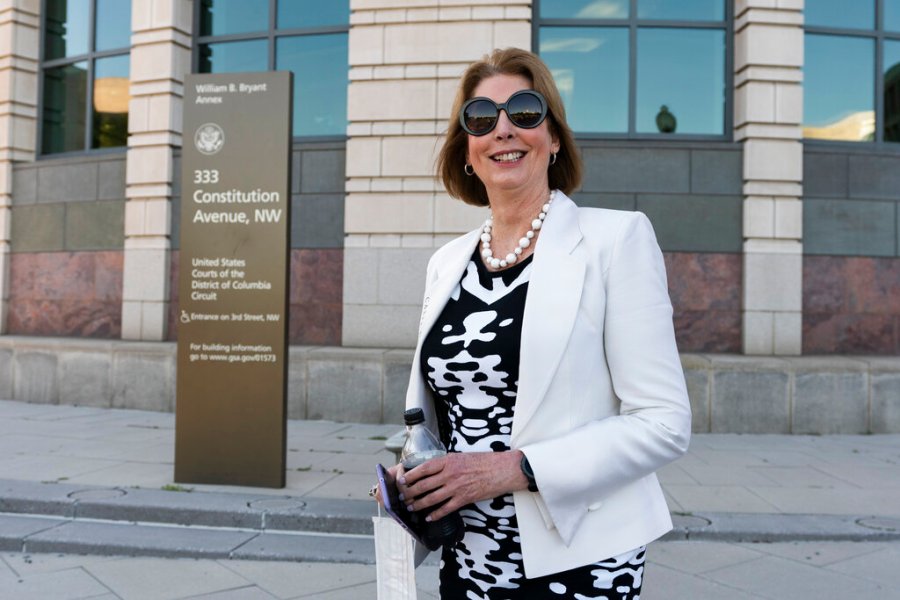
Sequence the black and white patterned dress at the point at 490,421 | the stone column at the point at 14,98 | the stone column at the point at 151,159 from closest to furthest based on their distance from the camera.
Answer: the black and white patterned dress at the point at 490,421
the stone column at the point at 151,159
the stone column at the point at 14,98

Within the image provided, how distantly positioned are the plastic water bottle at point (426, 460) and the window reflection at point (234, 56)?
423 inches

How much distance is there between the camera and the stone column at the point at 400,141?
32.7 feet

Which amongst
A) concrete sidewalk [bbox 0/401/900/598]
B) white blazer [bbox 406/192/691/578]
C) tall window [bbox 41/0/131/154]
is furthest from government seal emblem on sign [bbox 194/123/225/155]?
tall window [bbox 41/0/131/154]

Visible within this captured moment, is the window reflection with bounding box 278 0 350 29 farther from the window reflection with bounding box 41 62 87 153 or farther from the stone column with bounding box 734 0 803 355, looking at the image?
the stone column with bounding box 734 0 803 355

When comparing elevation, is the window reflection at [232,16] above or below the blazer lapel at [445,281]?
above

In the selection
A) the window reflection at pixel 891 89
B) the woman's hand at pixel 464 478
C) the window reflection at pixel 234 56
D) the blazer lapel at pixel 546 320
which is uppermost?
the window reflection at pixel 234 56

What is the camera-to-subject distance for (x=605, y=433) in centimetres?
156

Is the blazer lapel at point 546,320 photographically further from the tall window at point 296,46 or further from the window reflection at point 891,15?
the window reflection at point 891,15

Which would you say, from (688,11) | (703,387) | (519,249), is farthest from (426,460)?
(688,11)

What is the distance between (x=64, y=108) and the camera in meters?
12.9

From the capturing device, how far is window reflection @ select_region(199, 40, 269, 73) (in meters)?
11.5

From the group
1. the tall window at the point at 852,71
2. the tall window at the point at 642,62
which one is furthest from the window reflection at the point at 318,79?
the tall window at the point at 852,71

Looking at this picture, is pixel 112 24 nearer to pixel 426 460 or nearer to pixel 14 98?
pixel 14 98

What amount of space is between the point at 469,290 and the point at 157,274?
33.5 ft
